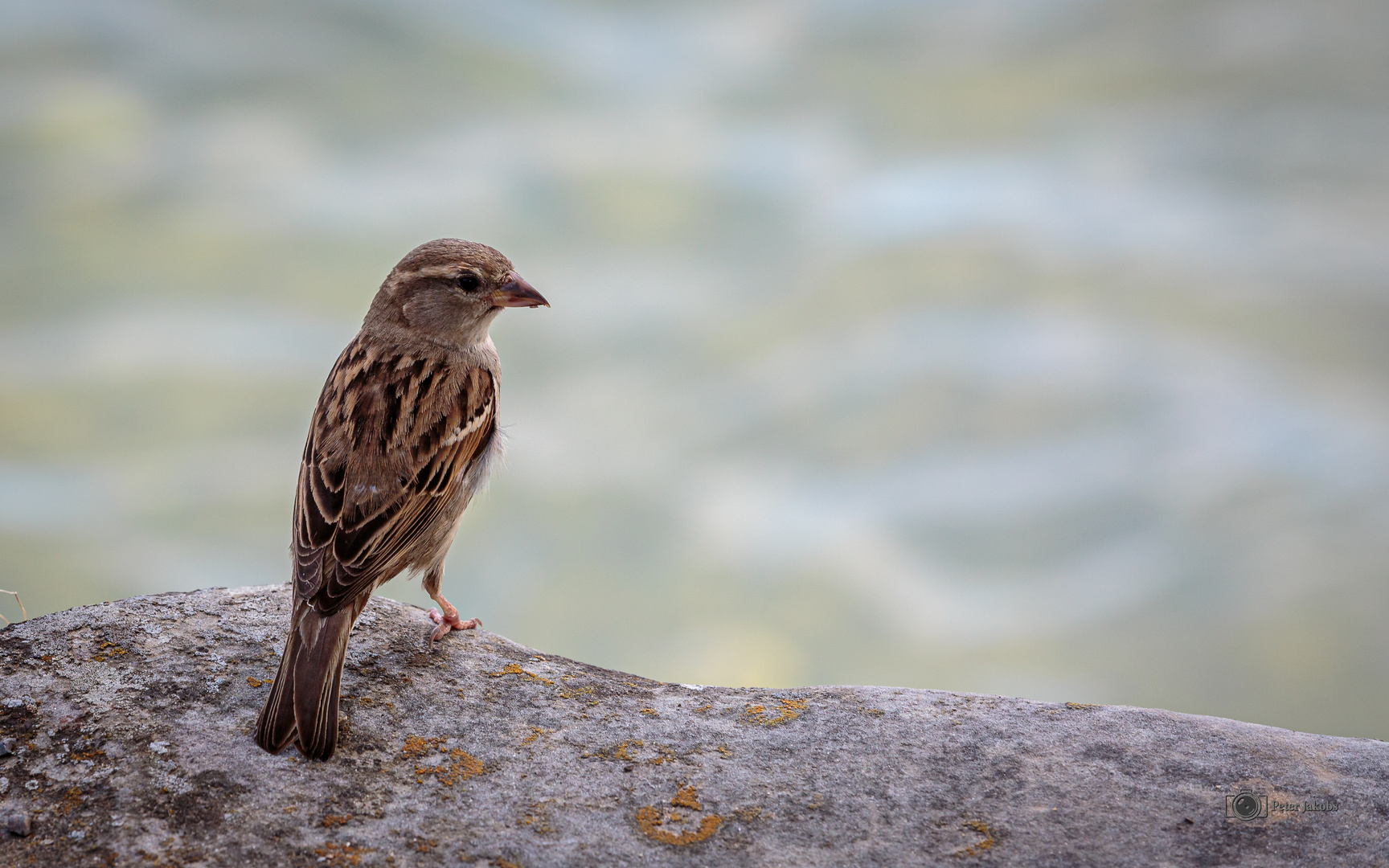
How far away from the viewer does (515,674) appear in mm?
3748

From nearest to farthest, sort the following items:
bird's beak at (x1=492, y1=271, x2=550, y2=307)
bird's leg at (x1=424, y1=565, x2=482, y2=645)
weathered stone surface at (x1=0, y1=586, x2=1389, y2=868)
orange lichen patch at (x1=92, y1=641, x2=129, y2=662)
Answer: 1. weathered stone surface at (x1=0, y1=586, x2=1389, y2=868)
2. orange lichen patch at (x1=92, y1=641, x2=129, y2=662)
3. bird's leg at (x1=424, y1=565, x2=482, y2=645)
4. bird's beak at (x1=492, y1=271, x2=550, y2=307)

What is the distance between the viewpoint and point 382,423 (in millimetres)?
4086

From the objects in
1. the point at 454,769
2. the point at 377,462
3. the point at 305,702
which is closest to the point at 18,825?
the point at 305,702

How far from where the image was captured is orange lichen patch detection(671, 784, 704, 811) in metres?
2.90

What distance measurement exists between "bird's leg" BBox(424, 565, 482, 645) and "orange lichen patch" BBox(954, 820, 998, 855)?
2.13 metres

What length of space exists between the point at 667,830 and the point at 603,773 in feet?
1.09

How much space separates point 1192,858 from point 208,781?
8.73 ft

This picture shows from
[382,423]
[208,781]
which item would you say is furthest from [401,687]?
[382,423]

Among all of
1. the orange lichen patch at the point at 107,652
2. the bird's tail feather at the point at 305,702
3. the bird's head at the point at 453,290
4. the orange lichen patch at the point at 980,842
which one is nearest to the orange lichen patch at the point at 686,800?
the orange lichen patch at the point at 980,842

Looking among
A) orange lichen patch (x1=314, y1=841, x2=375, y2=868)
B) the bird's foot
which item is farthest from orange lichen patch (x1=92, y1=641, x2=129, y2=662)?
orange lichen patch (x1=314, y1=841, x2=375, y2=868)

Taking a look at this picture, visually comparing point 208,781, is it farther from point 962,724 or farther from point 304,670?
point 962,724

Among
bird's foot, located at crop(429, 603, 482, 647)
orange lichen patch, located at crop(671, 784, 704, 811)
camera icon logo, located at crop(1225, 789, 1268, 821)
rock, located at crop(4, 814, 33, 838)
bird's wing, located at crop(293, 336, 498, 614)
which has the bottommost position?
rock, located at crop(4, 814, 33, 838)

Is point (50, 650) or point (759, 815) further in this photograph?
point (50, 650)
